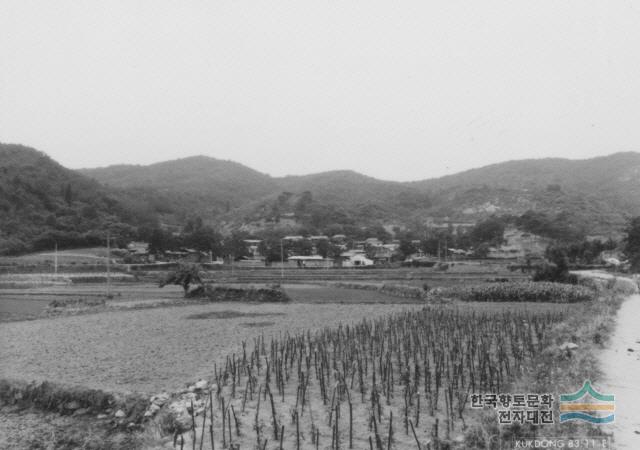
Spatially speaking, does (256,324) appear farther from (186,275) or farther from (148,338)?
(186,275)

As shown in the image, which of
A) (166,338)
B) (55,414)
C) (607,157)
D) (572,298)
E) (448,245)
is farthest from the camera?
(607,157)

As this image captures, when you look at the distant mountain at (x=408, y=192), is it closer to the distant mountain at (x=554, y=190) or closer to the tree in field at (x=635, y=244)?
the distant mountain at (x=554, y=190)

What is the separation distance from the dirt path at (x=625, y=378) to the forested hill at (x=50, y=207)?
73435mm

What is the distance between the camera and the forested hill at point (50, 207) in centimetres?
7700

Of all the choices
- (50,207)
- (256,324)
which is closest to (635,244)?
(256,324)

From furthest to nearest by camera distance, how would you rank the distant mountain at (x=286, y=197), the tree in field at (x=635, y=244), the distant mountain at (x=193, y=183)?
the distant mountain at (x=193, y=183)
the distant mountain at (x=286, y=197)
the tree in field at (x=635, y=244)

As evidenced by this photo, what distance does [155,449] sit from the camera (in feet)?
21.4

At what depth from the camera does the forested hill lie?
77000 mm

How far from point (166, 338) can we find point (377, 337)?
6.22 meters

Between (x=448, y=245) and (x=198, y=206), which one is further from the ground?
(x=198, y=206)

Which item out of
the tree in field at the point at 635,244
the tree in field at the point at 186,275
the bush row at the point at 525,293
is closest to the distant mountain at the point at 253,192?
the tree in field at the point at 635,244

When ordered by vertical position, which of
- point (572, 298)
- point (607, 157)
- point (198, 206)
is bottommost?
point (572, 298)

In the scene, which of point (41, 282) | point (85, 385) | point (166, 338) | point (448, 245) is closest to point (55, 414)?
point (85, 385)

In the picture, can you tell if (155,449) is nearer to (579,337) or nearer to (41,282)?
Answer: (579,337)
